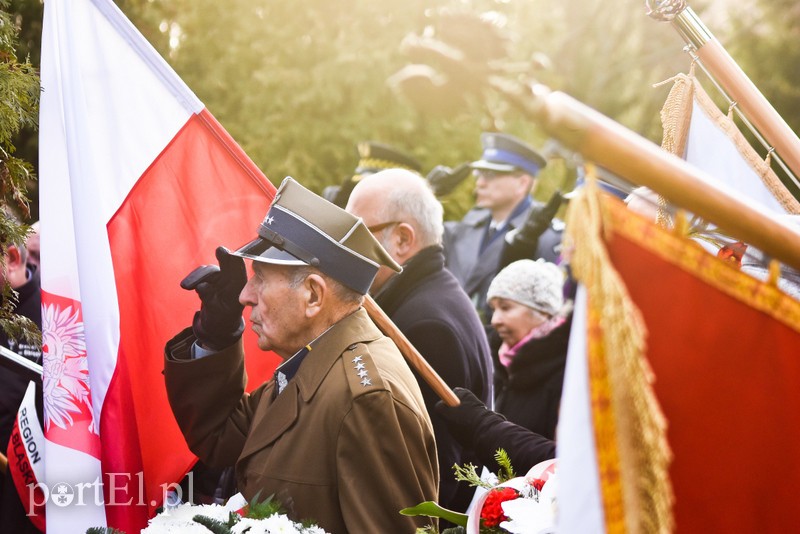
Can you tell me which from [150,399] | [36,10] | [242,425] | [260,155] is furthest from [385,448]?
[260,155]

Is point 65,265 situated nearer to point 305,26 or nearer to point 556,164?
point 305,26

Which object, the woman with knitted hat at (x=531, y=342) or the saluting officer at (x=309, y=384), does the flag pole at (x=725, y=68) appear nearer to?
the saluting officer at (x=309, y=384)

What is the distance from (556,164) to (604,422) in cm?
1555

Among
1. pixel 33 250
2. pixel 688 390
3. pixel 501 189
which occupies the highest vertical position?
pixel 33 250

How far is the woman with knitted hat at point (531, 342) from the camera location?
191 inches

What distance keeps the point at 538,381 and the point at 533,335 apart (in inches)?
9.8

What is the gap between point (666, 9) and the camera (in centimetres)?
315

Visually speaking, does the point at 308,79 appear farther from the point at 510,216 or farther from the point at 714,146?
the point at 714,146

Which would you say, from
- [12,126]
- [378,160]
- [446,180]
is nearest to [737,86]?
[12,126]

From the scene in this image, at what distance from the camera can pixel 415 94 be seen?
151 cm

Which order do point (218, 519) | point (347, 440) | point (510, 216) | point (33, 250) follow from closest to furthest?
point (218, 519), point (347, 440), point (33, 250), point (510, 216)

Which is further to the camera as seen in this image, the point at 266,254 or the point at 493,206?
the point at 493,206

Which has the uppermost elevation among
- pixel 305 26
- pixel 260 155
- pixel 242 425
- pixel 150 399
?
pixel 305 26

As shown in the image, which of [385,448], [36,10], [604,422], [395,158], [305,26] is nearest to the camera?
[604,422]
